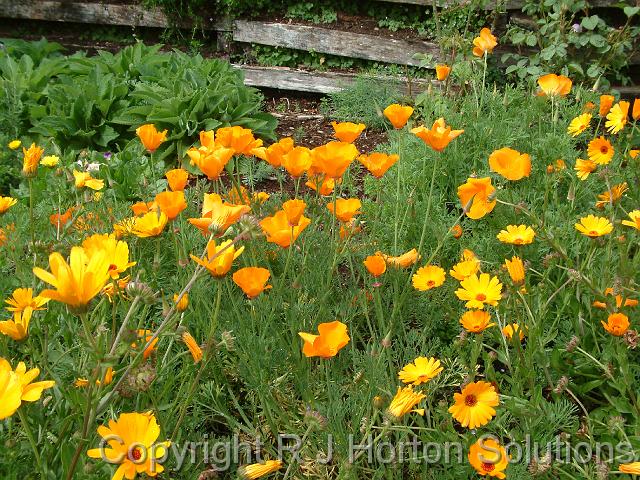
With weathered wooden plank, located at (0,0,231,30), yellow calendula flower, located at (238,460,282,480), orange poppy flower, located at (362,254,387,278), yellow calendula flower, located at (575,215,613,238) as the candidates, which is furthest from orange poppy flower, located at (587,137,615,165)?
weathered wooden plank, located at (0,0,231,30)

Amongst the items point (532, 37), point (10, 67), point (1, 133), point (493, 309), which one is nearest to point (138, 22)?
point (10, 67)

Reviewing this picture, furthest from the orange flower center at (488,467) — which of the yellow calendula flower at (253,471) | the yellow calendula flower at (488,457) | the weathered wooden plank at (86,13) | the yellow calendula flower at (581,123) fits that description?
the weathered wooden plank at (86,13)

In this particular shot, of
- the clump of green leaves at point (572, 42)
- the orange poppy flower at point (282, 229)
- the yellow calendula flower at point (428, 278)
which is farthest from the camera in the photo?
the clump of green leaves at point (572, 42)

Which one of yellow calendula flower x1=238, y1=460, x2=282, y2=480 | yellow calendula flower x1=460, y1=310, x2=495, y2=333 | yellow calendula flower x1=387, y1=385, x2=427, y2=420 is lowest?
yellow calendula flower x1=238, y1=460, x2=282, y2=480

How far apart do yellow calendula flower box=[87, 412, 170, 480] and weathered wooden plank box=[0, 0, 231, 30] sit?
195 inches

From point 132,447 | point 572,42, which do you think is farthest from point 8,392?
point 572,42

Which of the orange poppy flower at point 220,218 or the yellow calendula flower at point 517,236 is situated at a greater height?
the orange poppy flower at point 220,218

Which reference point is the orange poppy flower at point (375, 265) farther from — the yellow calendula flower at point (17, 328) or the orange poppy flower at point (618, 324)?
the yellow calendula flower at point (17, 328)

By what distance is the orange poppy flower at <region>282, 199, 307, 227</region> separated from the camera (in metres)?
1.70

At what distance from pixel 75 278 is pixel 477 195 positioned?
125cm

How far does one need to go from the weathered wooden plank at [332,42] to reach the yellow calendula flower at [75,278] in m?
4.01

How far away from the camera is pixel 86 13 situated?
19.0 ft

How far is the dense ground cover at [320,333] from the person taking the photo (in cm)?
133

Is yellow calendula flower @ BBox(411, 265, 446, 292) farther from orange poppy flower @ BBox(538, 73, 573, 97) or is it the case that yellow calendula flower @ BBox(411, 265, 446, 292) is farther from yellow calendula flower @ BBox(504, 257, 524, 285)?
orange poppy flower @ BBox(538, 73, 573, 97)
